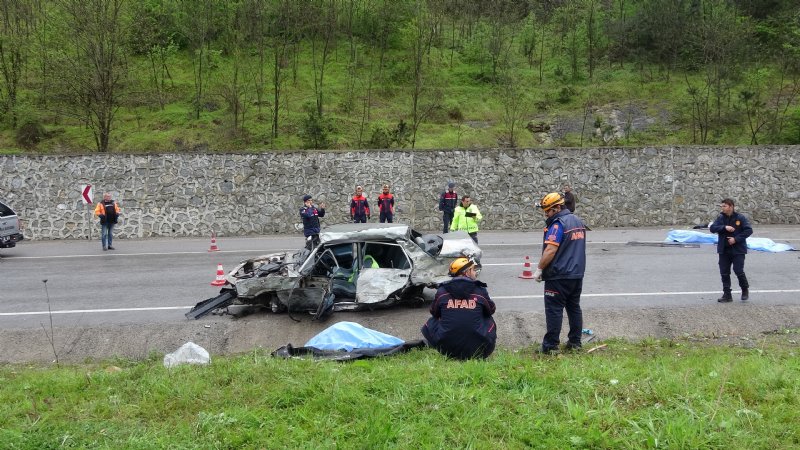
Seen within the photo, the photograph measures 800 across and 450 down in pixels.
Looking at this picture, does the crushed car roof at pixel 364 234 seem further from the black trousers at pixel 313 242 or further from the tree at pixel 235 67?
the tree at pixel 235 67

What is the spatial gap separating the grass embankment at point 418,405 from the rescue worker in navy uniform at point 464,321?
501 millimetres

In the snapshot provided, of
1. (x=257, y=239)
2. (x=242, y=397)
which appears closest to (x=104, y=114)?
(x=257, y=239)

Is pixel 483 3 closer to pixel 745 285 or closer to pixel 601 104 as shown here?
pixel 601 104

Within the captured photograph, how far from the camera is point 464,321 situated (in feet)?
24.3

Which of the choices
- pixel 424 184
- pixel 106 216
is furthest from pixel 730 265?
pixel 106 216

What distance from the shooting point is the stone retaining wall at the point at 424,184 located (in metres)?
21.4

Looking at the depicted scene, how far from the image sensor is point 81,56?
80.4ft

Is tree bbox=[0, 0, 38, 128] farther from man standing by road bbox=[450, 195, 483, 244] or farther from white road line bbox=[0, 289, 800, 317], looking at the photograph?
man standing by road bbox=[450, 195, 483, 244]

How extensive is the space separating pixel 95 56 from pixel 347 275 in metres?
18.1

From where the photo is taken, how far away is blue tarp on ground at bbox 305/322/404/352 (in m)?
8.21

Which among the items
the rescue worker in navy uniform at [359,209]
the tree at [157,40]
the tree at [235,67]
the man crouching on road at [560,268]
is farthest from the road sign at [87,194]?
the man crouching on road at [560,268]

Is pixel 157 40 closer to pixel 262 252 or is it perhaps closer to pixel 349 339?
pixel 262 252

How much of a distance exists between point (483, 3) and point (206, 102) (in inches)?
843

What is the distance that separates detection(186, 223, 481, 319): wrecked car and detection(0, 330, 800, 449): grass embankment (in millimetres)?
3260
